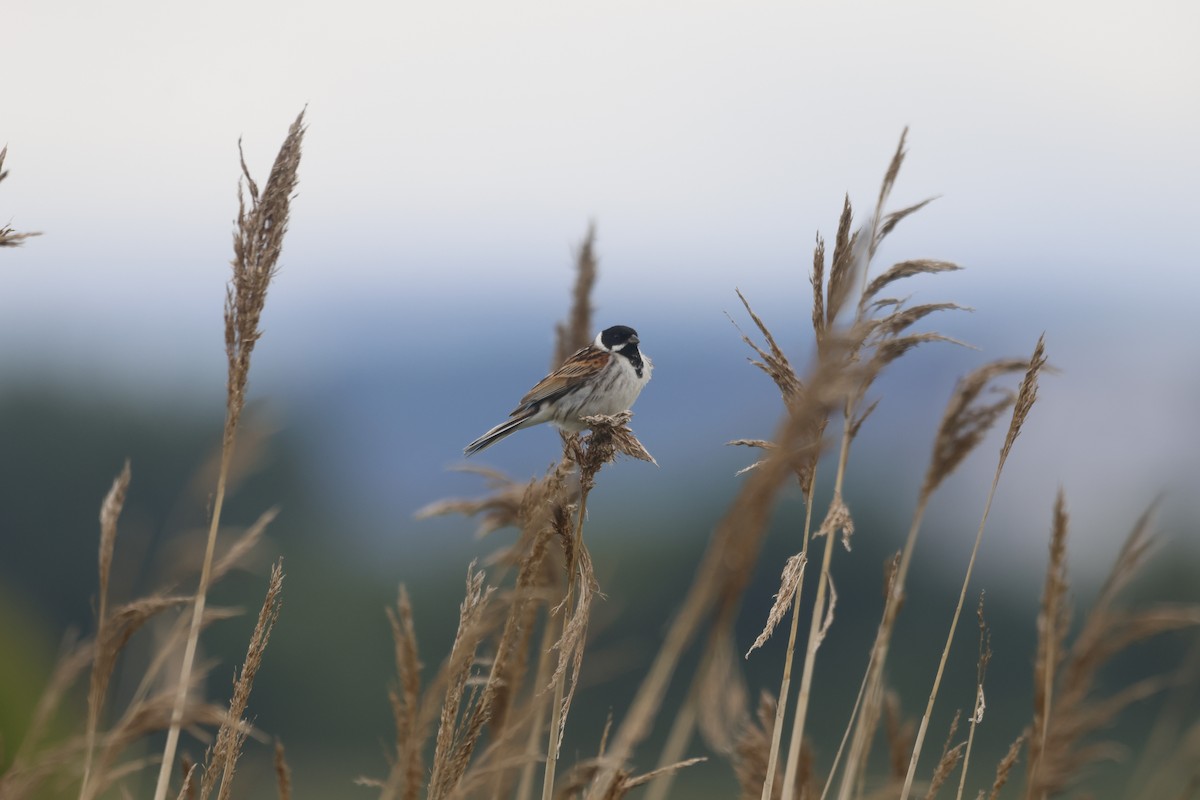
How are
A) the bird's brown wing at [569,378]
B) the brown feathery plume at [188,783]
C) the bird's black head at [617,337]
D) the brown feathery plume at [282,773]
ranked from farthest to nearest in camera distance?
1. the bird's black head at [617,337]
2. the bird's brown wing at [569,378]
3. the brown feathery plume at [282,773]
4. the brown feathery plume at [188,783]

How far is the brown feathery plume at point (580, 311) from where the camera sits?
490 centimetres

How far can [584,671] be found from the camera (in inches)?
114

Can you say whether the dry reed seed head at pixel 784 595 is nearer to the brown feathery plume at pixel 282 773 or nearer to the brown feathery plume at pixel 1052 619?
the brown feathery plume at pixel 1052 619

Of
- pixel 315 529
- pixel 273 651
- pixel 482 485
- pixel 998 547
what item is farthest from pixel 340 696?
pixel 998 547

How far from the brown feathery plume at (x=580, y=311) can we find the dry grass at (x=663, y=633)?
4.45ft

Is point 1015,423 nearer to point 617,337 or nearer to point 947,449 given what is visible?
point 947,449

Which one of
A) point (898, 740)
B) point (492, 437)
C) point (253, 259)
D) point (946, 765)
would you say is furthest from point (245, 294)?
point (492, 437)

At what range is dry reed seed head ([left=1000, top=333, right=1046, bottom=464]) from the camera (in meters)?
3.06

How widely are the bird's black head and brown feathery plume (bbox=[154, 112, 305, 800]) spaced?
360 centimetres

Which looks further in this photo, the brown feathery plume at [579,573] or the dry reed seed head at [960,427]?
the dry reed seed head at [960,427]

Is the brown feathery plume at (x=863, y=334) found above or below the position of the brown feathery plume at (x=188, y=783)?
above

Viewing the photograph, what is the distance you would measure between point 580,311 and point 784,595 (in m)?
2.54

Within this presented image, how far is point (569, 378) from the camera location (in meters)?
6.28

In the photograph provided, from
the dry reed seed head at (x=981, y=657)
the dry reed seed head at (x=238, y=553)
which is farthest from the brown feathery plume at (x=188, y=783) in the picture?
the dry reed seed head at (x=981, y=657)
